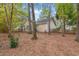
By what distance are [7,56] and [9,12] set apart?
0.47 m

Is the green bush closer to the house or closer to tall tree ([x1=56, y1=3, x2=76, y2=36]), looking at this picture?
the house

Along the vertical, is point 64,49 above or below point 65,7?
below

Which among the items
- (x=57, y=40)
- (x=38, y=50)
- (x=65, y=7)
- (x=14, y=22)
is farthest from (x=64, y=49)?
(x=14, y=22)

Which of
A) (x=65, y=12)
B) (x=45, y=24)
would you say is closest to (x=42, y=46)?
(x=45, y=24)

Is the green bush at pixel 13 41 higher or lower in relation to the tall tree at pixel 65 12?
lower

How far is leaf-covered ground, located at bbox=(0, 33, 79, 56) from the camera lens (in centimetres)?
222

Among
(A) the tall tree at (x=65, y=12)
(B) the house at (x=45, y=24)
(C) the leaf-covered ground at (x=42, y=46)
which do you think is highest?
(A) the tall tree at (x=65, y=12)

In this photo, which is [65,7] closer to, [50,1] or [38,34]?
[50,1]

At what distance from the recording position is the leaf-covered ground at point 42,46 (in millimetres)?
2217

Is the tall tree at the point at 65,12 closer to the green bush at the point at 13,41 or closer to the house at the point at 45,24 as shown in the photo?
the house at the point at 45,24

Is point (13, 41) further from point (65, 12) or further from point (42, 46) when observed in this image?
point (65, 12)

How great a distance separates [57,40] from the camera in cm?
223

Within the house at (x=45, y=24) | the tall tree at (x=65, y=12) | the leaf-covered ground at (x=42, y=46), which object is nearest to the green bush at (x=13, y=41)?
the leaf-covered ground at (x=42, y=46)

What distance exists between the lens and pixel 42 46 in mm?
2227
